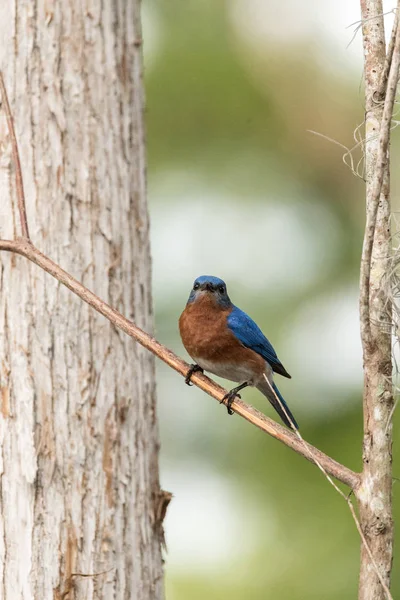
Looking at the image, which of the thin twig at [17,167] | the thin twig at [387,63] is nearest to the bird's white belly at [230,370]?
the thin twig at [17,167]

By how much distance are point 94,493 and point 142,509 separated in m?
0.27

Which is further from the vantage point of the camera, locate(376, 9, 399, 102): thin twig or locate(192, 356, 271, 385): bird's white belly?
locate(192, 356, 271, 385): bird's white belly

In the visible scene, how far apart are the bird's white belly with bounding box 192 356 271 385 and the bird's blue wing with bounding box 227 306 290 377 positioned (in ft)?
0.20

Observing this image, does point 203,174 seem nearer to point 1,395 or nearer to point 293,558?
point 293,558

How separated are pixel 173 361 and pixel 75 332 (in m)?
0.57

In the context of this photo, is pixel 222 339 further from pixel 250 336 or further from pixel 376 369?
pixel 376 369

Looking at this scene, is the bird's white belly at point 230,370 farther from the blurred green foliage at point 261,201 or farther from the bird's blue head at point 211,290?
the blurred green foliage at point 261,201

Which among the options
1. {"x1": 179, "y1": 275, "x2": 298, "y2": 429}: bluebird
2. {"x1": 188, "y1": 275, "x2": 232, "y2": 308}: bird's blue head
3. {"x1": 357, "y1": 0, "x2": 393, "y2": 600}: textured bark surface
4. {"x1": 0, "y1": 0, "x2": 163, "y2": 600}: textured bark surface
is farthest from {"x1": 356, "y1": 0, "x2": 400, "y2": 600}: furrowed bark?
{"x1": 188, "y1": 275, "x2": 232, "y2": 308}: bird's blue head

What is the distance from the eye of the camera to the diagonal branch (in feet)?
8.93

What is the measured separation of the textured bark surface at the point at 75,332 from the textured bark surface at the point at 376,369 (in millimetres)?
1187

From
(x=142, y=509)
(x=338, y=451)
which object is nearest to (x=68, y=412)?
(x=142, y=509)

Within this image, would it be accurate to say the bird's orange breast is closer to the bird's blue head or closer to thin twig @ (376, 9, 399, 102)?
the bird's blue head

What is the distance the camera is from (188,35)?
713 centimetres

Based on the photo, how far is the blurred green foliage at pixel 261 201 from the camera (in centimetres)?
618
